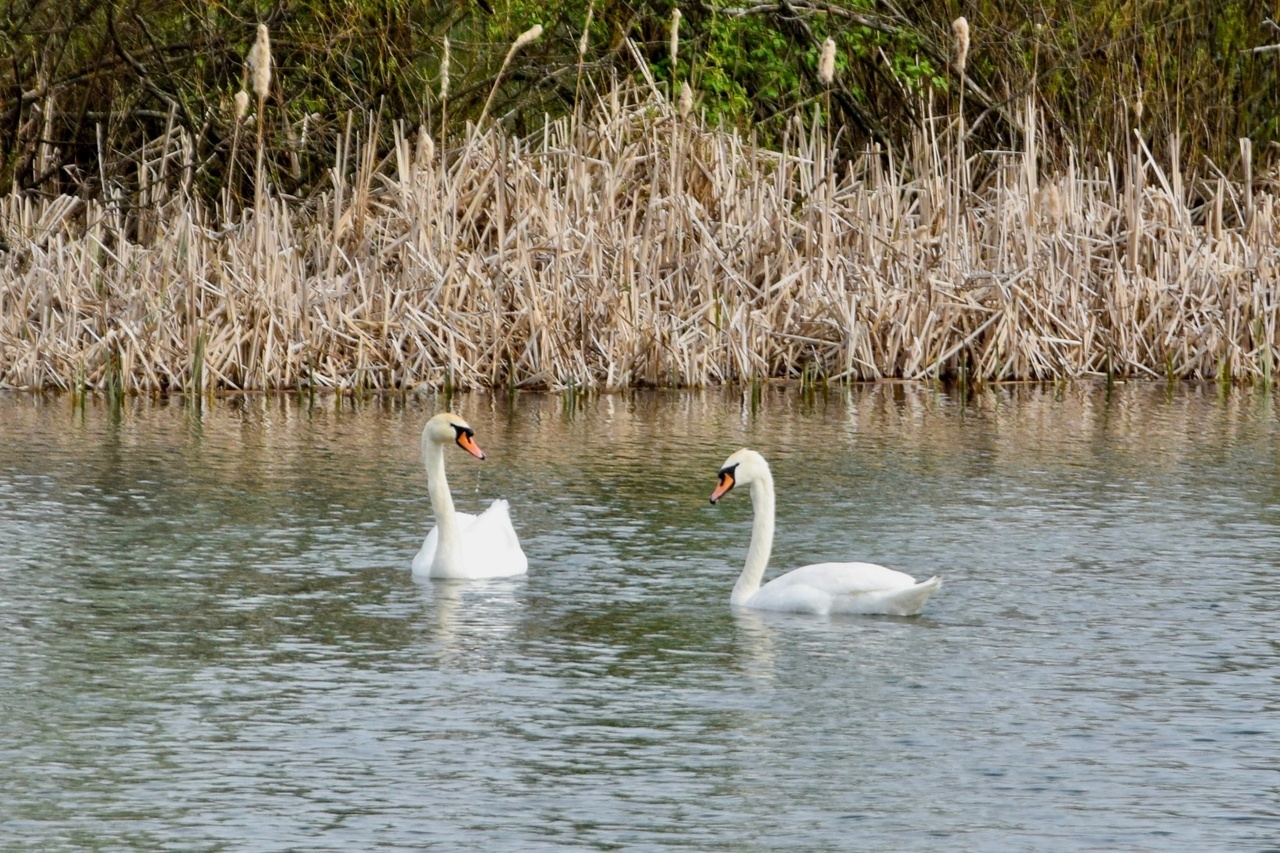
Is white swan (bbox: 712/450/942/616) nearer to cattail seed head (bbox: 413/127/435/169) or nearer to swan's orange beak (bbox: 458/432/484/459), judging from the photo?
swan's orange beak (bbox: 458/432/484/459)

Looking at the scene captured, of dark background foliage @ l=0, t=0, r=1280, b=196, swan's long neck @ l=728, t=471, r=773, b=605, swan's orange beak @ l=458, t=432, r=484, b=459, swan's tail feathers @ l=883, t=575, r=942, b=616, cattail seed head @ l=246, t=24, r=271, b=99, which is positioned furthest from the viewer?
dark background foliage @ l=0, t=0, r=1280, b=196

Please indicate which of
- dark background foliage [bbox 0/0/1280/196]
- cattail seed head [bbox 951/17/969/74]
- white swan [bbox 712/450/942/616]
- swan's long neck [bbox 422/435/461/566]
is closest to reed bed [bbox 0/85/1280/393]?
cattail seed head [bbox 951/17/969/74]

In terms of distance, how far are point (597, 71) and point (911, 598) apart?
1254 centimetres

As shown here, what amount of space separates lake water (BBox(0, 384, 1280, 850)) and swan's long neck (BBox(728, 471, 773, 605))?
4.1 inches

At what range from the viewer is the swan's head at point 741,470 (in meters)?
9.66

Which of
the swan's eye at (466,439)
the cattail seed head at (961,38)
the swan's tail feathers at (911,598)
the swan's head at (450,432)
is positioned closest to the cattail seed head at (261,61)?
the cattail seed head at (961,38)

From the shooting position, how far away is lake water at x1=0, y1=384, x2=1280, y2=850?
20.1 ft

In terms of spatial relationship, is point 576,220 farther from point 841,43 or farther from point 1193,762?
point 1193,762

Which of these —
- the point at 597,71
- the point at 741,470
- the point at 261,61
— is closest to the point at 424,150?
the point at 261,61

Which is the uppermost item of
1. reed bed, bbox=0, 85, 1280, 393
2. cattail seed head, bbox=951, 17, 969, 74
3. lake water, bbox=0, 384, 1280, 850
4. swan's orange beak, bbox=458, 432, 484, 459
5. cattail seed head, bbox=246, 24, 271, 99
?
cattail seed head, bbox=951, 17, 969, 74

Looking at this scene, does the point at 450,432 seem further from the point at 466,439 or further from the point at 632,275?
the point at 632,275

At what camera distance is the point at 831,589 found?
9.05 m

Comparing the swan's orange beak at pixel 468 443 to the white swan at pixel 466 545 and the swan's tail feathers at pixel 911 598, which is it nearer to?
the white swan at pixel 466 545

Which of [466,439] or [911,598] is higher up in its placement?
[466,439]
